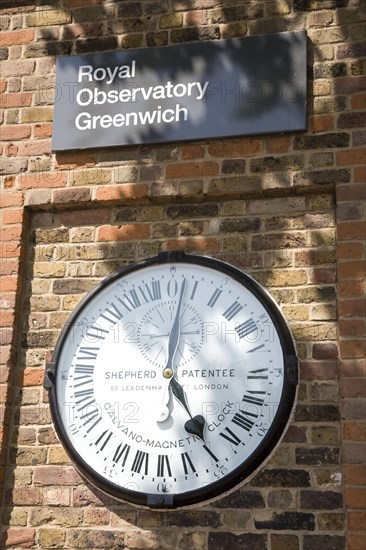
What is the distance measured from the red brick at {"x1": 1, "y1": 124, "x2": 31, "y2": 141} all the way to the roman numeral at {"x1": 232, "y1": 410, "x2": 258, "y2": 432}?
67.4 inches

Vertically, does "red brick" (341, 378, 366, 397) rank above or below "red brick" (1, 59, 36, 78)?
below

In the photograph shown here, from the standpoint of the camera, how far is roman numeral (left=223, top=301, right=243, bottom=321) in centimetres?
388

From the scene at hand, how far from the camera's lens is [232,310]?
153 inches

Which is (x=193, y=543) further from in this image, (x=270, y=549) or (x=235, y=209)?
(x=235, y=209)

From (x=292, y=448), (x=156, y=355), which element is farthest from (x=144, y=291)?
(x=292, y=448)

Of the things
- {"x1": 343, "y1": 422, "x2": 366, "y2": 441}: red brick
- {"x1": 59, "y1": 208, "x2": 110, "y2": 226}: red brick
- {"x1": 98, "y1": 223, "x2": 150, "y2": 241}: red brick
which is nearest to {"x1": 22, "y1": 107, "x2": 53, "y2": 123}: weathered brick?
{"x1": 59, "y1": 208, "x2": 110, "y2": 226}: red brick

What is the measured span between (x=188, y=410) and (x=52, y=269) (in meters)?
0.95

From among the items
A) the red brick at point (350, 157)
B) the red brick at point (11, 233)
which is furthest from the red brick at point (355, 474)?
the red brick at point (11, 233)

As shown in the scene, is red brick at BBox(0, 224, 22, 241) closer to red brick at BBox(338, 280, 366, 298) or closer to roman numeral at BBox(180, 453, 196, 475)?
roman numeral at BBox(180, 453, 196, 475)

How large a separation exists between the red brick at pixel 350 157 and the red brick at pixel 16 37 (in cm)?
169

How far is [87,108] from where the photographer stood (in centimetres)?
434

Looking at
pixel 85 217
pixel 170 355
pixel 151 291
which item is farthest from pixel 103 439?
pixel 85 217

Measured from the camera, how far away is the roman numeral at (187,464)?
3688 millimetres

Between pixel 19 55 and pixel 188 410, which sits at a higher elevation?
pixel 19 55
